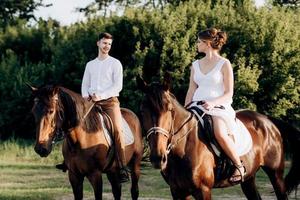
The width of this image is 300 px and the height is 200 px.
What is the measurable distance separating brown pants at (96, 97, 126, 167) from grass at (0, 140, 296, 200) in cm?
281

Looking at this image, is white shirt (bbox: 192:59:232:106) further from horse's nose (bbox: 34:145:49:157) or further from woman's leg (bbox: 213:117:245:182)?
horse's nose (bbox: 34:145:49:157)

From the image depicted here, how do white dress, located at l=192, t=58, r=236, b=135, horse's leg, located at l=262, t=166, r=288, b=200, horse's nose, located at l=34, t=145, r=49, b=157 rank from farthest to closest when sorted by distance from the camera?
horse's leg, located at l=262, t=166, r=288, b=200
horse's nose, located at l=34, t=145, r=49, b=157
white dress, located at l=192, t=58, r=236, b=135

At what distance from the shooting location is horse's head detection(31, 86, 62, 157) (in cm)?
696

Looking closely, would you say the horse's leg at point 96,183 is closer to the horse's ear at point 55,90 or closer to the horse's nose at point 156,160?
the horse's ear at point 55,90

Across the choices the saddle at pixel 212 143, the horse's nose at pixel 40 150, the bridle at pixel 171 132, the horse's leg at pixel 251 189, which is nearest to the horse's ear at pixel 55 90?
the horse's nose at pixel 40 150

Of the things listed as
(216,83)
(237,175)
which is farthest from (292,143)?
(216,83)

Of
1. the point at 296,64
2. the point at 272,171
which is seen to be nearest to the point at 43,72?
the point at 296,64

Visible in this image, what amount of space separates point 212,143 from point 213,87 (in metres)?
0.66

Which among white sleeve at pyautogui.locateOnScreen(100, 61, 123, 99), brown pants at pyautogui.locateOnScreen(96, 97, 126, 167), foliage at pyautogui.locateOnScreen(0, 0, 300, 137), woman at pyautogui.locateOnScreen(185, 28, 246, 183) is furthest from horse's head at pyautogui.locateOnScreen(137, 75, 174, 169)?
foliage at pyautogui.locateOnScreen(0, 0, 300, 137)

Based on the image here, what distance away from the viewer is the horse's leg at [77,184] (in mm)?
7984

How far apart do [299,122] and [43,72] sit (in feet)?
39.9

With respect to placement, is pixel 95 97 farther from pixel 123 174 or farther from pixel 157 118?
pixel 157 118

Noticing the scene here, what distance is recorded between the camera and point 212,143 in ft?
21.1

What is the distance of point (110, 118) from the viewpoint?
858cm
